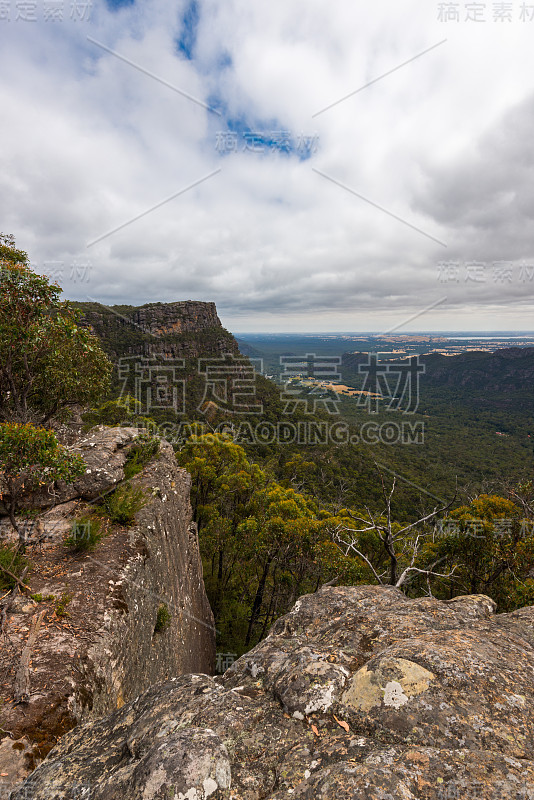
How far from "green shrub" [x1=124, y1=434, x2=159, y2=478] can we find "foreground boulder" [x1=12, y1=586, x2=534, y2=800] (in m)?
7.35

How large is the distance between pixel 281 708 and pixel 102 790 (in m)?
1.61

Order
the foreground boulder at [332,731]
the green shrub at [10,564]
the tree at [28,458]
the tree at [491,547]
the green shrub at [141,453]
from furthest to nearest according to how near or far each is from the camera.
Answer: the tree at [491,547]
the green shrub at [141,453]
the green shrub at [10,564]
the tree at [28,458]
the foreground boulder at [332,731]

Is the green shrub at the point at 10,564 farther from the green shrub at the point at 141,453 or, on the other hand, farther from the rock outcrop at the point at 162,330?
the rock outcrop at the point at 162,330

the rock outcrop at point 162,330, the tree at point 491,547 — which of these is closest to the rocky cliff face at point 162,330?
the rock outcrop at point 162,330

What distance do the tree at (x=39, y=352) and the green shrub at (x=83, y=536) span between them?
3.93 m

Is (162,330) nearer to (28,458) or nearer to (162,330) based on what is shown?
(162,330)

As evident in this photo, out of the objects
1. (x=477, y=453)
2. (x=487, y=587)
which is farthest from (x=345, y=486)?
(x=477, y=453)

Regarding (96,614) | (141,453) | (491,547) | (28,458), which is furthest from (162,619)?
(491,547)

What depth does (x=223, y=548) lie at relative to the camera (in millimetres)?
19438

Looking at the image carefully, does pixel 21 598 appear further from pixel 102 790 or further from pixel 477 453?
pixel 477 453

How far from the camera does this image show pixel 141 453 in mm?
11242

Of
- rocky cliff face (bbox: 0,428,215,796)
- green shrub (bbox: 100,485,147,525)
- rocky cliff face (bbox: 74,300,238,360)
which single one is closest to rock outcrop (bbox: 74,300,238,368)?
rocky cliff face (bbox: 74,300,238,360)

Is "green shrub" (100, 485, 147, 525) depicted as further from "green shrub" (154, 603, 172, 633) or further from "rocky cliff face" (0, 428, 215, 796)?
Answer: "green shrub" (154, 603, 172, 633)

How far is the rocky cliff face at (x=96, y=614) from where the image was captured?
4.35 meters
